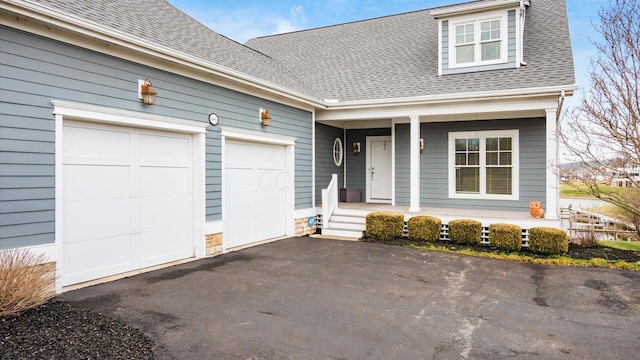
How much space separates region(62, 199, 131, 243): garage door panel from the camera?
4.97m

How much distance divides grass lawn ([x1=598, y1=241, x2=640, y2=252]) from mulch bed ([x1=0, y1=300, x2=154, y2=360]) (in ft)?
29.1

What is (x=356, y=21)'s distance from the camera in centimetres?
1413

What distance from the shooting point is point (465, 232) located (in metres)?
8.17

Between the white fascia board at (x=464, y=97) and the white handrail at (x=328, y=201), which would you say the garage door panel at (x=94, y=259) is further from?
the white fascia board at (x=464, y=97)

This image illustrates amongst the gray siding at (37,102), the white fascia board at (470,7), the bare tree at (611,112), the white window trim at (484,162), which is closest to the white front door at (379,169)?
the white window trim at (484,162)

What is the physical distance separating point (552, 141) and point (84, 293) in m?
8.56

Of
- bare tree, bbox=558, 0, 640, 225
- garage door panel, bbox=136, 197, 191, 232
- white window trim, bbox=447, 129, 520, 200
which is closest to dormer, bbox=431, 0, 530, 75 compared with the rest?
white window trim, bbox=447, 129, 520, 200

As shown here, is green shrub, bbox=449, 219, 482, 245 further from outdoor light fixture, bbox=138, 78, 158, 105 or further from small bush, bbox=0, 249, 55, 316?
small bush, bbox=0, 249, 55, 316

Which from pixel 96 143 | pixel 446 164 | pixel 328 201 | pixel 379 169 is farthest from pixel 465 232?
pixel 96 143

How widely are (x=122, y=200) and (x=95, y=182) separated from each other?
473mm

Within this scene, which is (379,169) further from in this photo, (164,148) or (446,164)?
(164,148)

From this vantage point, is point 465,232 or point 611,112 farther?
point 465,232

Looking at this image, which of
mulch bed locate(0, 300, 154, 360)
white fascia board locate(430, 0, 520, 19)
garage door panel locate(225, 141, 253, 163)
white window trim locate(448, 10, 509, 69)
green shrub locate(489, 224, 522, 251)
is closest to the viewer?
mulch bed locate(0, 300, 154, 360)

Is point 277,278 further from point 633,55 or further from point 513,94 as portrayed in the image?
point 633,55
